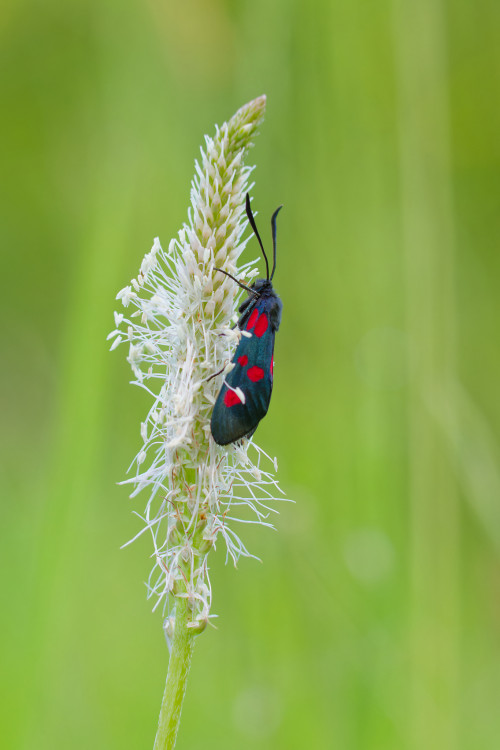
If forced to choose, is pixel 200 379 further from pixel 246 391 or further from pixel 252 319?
pixel 252 319

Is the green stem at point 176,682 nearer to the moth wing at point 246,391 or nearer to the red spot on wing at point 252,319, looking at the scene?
the moth wing at point 246,391

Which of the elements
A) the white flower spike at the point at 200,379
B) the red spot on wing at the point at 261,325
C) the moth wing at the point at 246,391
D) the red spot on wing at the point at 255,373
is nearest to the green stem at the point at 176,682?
the white flower spike at the point at 200,379

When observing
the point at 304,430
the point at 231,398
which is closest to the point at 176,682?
the point at 231,398

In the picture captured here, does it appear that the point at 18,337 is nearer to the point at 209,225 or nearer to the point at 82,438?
the point at 82,438

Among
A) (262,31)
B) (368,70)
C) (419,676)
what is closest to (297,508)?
(419,676)

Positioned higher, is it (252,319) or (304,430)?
(252,319)

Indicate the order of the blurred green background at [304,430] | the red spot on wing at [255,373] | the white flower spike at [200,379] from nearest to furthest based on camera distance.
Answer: the white flower spike at [200,379], the red spot on wing at [255,373], the blurred green background at [304,430]
